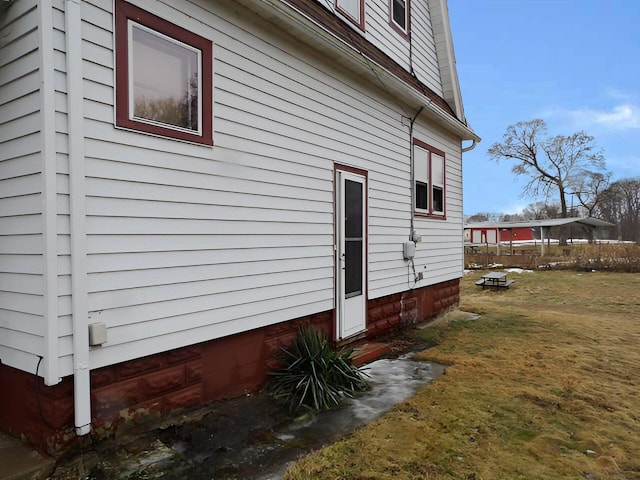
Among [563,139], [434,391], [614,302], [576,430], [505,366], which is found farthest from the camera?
[563,139]

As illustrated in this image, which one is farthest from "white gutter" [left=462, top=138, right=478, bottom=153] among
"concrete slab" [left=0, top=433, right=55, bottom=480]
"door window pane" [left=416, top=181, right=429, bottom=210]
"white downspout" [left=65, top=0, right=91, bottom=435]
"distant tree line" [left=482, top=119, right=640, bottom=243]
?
"distant tree line" [left=482, top=119, right=640, bottom=243]

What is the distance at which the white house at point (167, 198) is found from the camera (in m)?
2.66

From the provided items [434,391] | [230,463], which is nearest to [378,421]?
[434,391]

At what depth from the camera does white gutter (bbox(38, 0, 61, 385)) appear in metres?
2.57

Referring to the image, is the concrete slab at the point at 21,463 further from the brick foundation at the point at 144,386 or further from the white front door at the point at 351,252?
the white front door at the point at 351,252

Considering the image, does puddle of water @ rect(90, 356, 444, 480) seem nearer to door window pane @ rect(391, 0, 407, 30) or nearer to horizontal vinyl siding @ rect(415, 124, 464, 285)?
horizontal vinyl siding @ rect(415, 124, 464, 285)

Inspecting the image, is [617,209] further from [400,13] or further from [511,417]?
[511,417]

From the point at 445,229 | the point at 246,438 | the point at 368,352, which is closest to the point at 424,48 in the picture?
the point at 445,229

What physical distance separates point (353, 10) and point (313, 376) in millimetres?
5132

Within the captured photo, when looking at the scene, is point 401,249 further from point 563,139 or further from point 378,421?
point 563,139

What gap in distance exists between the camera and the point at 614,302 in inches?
460

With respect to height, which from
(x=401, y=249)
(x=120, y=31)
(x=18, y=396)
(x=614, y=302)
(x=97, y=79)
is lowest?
(x=614, y=302)

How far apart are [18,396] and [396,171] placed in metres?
5.60

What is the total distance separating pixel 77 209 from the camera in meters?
2.68
